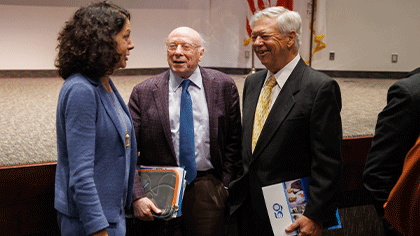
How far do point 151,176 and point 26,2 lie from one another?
5095 millimetres

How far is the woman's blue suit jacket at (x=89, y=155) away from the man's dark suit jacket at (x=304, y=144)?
59 centimetres

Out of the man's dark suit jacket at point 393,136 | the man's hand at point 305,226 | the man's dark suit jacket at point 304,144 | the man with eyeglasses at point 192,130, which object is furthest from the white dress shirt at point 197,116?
the man's dark suit jacket at point 393,136

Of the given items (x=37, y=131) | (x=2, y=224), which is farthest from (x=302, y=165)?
(x=37, y=131)

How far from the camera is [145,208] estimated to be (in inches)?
63.1

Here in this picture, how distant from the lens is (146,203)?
5.29 feet

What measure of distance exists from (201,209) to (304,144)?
1.97 feet

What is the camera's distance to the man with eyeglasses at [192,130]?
1733 mm

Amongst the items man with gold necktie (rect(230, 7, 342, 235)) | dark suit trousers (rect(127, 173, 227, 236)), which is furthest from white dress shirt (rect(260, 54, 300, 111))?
dark suit trousers (rect(127, 173, 227, 236))

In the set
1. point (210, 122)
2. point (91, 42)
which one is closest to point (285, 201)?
point (210, 122)

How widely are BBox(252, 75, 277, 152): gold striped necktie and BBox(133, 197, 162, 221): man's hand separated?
0.49 meters

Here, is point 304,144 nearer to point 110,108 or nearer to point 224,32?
point 110,108

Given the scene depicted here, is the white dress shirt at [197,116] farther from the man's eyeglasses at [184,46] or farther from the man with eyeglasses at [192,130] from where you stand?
the man's eyeglasses at [184,46]

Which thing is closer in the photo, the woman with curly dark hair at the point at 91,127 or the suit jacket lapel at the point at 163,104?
the woman with curly dark hair at the point at 91,127

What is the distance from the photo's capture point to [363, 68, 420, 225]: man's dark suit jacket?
3.75 ft
